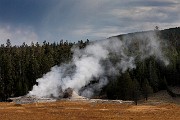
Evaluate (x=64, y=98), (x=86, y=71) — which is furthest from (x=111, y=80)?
(x=64, y=98)

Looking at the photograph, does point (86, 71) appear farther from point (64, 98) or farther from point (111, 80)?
point (111, 80)

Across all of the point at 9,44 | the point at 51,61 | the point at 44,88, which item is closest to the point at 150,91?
the point at 51,61

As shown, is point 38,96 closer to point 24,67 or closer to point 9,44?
point 24,67

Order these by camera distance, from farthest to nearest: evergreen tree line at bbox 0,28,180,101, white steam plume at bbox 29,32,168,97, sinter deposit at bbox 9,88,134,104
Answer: evergreen tree line at bbox 0,28,180,101
white steam plume at bbox 29,32,168,97
sinter deposit at bbox 9,88,134,104

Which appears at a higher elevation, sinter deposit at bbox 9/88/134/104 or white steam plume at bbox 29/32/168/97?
white steam plume at bbox 29/32/168/97

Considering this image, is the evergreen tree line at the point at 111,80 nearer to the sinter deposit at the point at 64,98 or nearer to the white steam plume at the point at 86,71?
the white steam plume at the point at 86,71

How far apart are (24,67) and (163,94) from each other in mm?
42218

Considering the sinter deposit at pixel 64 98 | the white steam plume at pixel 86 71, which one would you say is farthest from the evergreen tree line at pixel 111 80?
the sinter deposit at pixel 64 98

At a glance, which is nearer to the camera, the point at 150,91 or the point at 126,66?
the point at 150,91

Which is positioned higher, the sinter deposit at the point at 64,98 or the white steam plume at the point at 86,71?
the white steam plume at the point at 86,71

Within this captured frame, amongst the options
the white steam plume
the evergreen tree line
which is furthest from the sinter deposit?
the evergreen tree line

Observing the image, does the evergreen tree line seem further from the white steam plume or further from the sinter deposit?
the sinter deposit

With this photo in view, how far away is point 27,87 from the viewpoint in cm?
11106

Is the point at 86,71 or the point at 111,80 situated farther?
the point at 111,80
